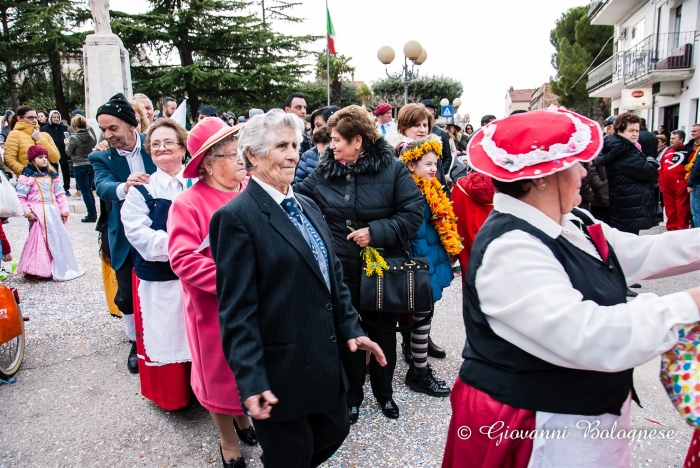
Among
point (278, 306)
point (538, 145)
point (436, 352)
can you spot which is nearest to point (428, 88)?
point (436, 352)

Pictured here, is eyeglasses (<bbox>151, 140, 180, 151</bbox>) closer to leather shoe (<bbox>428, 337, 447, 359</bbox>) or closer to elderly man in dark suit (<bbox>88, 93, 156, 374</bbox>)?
elderly man in dark suit (<bbox>88, 93, 156, 374</bbox>)

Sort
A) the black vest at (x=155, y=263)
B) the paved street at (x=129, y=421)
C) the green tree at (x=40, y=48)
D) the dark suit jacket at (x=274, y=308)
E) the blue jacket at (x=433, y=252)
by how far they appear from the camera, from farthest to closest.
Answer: the green tree at (x=40, y=48) < the blue jacket at (x=433, y=252) < the black vest at (x=155, y=263) < the paved street at (x=129, y=421) < the dark suit jacket at (x=274, y=308)

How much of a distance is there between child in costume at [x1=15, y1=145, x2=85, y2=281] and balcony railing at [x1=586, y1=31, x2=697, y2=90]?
2159 centimetres

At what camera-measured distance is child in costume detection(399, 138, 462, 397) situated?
3.58 meters

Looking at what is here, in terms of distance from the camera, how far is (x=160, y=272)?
3107 mm

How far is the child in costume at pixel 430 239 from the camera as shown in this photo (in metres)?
3.58

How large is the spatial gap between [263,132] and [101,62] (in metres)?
11.1

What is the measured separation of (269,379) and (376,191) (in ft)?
5.16

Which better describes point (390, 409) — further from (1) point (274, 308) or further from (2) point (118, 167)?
(2) point (118, 167)

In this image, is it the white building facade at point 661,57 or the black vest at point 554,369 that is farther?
the white building facade at point 661,57

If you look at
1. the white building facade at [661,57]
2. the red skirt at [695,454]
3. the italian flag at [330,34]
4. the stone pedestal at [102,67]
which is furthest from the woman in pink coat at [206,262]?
the white building facade at [661,57]

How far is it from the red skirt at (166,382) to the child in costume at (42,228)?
4.20 metres

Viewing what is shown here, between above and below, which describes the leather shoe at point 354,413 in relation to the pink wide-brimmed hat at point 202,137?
below

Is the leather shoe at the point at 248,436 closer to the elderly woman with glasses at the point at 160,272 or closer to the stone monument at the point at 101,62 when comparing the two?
the elderly woman with glasses at the point at 160,272
